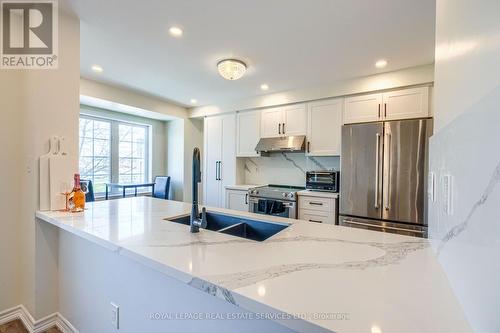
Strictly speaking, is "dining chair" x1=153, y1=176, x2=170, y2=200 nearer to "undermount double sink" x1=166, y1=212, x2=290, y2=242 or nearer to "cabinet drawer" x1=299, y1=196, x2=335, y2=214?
"cabinet drawer" x1=299, y1=196, x2=335, y2=214

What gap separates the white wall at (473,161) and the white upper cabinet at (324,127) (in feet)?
8.04

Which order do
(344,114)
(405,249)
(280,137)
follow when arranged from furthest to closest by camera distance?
(280,137), (344,114), (405,249)

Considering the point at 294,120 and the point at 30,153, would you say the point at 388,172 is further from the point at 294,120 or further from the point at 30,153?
the point at 30,153

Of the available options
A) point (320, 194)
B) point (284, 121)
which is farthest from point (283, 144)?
point (320, 194)

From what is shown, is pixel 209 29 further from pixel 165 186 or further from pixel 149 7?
pixel 165 186

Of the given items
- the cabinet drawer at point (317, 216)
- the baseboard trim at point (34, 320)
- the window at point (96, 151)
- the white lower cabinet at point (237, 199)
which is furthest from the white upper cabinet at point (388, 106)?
the window at point (96, 151)

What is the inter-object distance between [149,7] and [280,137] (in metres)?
2.46

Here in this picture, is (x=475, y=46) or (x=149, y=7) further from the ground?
(x=149, y=7)

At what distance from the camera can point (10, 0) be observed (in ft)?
5.29

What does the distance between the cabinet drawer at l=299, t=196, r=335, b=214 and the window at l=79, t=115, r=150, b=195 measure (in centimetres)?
346

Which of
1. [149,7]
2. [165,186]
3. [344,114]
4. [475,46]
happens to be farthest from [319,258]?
[165,186]

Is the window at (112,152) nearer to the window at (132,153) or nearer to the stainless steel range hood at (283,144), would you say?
the window at (132,153)

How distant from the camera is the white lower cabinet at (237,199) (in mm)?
3848

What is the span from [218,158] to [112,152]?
2.05 m
